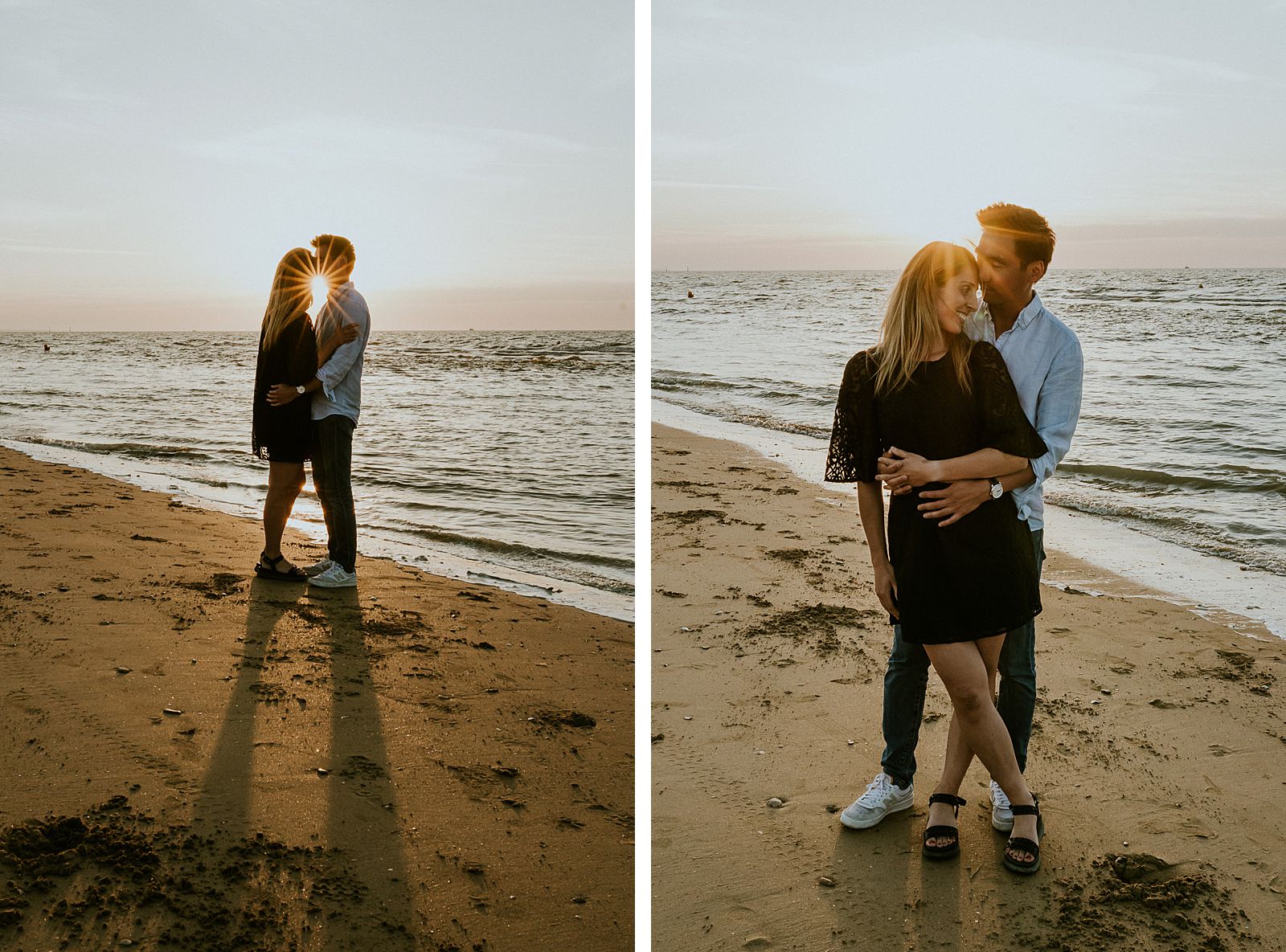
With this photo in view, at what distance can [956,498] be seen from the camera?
1632 millimetres

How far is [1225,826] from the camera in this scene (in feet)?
6.58

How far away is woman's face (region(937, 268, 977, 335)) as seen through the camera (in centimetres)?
162

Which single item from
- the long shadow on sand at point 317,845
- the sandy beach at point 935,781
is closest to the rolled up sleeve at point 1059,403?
the sandy beach at point 935,781

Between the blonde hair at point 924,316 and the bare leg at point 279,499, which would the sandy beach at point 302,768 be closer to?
the bare leg at point 279,499

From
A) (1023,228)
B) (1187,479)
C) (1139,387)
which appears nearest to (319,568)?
(1023,228)

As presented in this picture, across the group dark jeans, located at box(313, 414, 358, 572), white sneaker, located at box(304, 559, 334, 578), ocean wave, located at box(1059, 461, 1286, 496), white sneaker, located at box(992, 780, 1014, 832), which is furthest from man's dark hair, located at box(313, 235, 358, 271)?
ocean wave, located at box(1059, 461, 1286, 496)

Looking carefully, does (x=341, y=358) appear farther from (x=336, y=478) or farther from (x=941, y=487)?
(x=941, y=487)

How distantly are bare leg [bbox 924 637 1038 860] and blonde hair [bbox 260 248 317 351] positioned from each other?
242 centimetres

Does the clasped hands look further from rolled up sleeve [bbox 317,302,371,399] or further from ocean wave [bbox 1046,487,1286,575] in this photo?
ocean wave [bbox 1046,487,1286,575]

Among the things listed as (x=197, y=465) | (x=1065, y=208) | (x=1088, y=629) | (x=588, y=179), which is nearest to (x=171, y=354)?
(x=588, y=179)

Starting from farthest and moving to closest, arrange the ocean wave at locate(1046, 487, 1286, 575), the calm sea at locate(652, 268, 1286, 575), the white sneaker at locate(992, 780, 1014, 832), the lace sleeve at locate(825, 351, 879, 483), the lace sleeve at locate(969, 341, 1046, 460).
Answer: the calm sea at locate(652, 268, 1286, 575) → the ocean wave at locate(1046, 487, 1286, 575) → the white sneaker at locate(992, 780, 1014, 832) → the lace sleeve at locate(825, 351, 879, 483) → the lace sleeve at locate(969, 341, 1046, 460)

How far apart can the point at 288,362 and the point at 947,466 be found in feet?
7.86

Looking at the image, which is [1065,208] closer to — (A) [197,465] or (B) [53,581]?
(A) [197,465]

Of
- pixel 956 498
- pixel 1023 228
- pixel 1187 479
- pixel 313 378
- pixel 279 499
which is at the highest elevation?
pixel 1023 228
